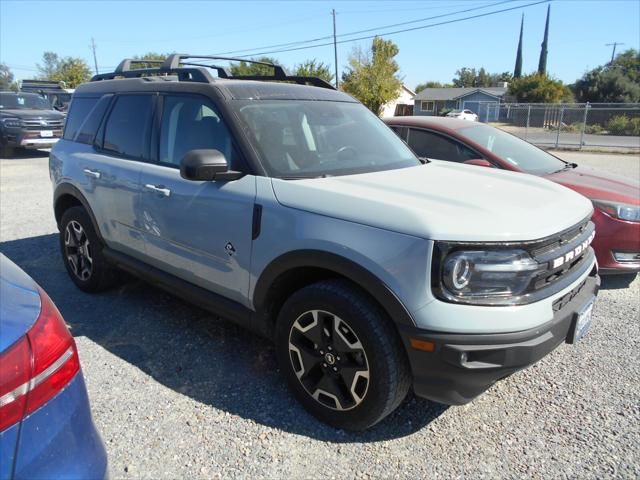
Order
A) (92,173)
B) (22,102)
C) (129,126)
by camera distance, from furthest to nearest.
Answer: (22,102) → (92,173) → (129,126)

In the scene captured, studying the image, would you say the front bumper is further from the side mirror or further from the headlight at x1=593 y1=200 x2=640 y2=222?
the side mirror

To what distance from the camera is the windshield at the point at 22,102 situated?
15.3 m

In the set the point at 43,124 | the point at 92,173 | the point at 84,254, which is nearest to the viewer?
the point at 92,173

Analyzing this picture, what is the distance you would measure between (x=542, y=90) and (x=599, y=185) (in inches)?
2105

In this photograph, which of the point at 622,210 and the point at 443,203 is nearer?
the point at 443,203

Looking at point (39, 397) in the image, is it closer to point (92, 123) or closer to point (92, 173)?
point (92, 173)

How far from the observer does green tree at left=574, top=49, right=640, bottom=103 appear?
47053 millimetres

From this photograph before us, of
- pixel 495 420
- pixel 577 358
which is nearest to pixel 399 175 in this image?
pixel 495 420

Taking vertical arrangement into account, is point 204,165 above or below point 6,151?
above

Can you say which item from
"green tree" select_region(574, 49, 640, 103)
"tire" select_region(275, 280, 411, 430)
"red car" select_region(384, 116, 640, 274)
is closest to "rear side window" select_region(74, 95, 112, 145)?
"tire" select_region(275, 280, 411, 430)

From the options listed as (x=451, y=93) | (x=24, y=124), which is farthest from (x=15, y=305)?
(x=451, y=93)

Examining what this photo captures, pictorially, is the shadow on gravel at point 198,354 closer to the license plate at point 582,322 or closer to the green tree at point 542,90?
the license plate at point 582,322

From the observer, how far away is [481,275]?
212cm

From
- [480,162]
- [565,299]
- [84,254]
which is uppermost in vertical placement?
[480,162]
